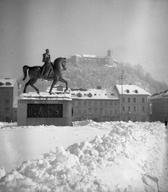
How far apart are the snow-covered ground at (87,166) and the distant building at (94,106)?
32.5 metres

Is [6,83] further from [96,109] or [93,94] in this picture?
[96,109]

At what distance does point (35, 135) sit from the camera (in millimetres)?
7406

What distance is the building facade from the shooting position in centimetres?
3631

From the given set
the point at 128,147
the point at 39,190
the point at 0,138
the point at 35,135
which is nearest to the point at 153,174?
the point at 128,147

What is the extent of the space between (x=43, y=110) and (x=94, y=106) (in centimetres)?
2889

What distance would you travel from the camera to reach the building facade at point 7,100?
3631cm

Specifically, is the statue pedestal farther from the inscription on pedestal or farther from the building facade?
the building facade

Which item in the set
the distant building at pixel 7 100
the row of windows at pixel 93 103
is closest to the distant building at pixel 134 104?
the row of windows at pixel 93 103

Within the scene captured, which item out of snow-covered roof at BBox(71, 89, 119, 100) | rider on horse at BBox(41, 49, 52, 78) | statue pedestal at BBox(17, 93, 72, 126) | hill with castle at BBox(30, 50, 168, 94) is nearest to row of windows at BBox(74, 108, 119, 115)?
snow-covered roof at BBox(71, 89, 119, 100)

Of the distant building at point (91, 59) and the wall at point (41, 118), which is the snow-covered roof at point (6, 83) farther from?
the distant building at point (91, 59)

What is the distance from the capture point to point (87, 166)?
480 centimetres

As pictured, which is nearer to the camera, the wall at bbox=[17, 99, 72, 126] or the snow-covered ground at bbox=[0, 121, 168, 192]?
the snow-covered ground at bbox=[0, 121, 168, 192]

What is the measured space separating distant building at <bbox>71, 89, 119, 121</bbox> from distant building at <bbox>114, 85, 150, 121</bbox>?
3.74 feet

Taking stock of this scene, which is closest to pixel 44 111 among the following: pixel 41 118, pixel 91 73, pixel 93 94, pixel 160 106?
pixel 41 118
